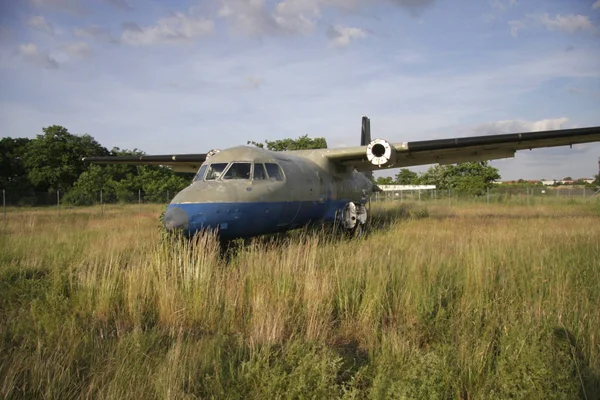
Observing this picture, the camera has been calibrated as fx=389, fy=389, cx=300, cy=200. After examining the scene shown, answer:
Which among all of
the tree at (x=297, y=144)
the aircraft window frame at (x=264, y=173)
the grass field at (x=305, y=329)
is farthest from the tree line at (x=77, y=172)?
the grass field at (x=305, y=329)

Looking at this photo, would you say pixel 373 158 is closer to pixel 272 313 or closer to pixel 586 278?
pixel 586 278

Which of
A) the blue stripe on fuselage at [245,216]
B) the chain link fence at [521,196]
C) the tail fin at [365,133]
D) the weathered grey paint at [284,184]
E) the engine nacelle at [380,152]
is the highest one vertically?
the tail fin at [365,133]

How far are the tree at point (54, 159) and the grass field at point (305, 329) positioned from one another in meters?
45.1

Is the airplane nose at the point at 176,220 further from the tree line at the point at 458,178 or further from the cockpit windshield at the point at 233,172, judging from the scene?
the tree line at the point at 458,178

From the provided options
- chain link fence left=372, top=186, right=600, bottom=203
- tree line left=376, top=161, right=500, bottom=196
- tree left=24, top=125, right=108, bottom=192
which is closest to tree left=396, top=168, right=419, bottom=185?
tree line left=376, top=161, right=500, bottom=196

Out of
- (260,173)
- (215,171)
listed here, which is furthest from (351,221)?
(215,171)

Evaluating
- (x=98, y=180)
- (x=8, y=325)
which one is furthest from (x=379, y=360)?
(x=98, y=180)

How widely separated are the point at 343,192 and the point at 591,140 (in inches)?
316

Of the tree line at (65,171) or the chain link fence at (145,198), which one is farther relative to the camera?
the tree line at (65,171)

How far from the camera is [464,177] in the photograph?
2319 inches

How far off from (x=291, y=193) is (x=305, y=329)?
5934 millimetres

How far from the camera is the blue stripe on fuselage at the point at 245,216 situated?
711 cm

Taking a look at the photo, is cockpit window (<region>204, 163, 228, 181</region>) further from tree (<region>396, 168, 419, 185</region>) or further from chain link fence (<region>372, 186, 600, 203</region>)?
tree (<region>396, 168, 419, 185</region>)

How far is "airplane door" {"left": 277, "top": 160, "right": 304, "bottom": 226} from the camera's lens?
961 centimetres
